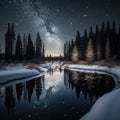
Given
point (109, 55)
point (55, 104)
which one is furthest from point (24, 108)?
point (109, 55)

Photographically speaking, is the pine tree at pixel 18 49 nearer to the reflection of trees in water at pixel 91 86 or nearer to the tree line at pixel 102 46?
the tree line at pixel 102 46

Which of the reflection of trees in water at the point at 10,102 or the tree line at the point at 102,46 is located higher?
the tree line at the point at 102,46

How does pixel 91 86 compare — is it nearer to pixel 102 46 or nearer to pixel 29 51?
pixel 102 46

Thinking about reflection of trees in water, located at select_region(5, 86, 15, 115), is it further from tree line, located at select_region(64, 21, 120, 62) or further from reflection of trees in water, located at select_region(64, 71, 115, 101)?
tree line, located at select_region(64, 21, 120, 62)

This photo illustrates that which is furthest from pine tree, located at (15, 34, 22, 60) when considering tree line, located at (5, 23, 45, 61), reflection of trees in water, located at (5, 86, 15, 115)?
reflection of trees in water, located at (5, 86, 15, 115)

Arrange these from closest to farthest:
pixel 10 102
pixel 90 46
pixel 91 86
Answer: pixel 10 102 < pixel 91 86 < pixel 90 46

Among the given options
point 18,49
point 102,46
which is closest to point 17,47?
point 18,49

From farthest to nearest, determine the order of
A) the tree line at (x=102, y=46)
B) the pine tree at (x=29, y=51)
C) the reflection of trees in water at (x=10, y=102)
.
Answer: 1. the pine tree at (x=29, y=51)
2. the tree line at (x=102, y=46)
3. the reflection of trees in water at (x=10, y=102)

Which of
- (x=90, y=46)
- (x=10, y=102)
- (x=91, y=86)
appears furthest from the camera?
(x=90, y=46)

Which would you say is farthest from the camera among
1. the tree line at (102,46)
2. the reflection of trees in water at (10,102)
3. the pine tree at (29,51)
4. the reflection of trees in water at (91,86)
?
the pine tree at (29,51)

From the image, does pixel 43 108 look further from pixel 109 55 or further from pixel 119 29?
pixel 119 29

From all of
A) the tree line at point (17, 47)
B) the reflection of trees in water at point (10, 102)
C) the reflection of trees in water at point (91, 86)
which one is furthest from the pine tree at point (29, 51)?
the reflection of trees in water at point (10, 102)

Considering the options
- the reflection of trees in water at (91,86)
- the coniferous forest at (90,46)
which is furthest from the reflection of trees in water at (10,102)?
the coniferous forest at (90,46)

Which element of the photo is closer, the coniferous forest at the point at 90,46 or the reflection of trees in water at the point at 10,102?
the reflection of trees in water at the point at 10,102
